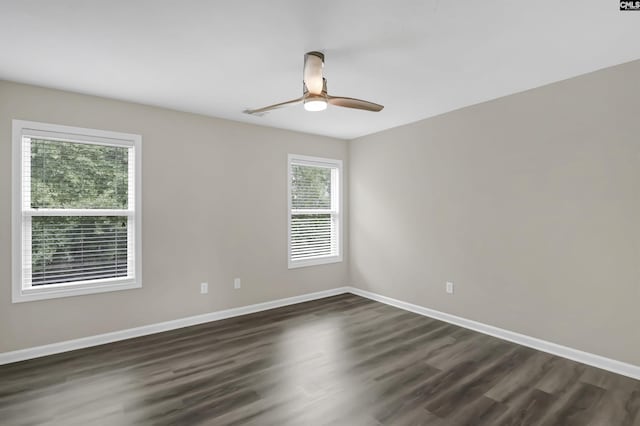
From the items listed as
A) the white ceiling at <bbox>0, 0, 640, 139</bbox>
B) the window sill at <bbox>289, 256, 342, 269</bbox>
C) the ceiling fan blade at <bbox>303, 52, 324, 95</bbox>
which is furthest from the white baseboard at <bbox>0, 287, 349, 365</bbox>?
the ceiling fan blade at <bbox>303, 52, 324, 95</bbox>

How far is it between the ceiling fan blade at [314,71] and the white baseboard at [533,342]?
3.12m

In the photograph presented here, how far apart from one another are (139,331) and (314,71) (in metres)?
3.28

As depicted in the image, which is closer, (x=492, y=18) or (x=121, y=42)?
(x=492, y=18)

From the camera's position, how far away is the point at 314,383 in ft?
8.46

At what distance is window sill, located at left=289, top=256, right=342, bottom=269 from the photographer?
4.81m

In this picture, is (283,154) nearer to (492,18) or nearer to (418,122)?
(418,122)

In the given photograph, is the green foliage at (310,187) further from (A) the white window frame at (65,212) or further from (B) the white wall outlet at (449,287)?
(B) the white wall outlet at (449,287)

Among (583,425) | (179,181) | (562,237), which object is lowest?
(583,425)

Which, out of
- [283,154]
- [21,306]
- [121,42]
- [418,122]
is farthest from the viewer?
[283,154]

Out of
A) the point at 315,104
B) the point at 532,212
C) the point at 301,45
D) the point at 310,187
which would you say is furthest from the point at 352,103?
the point at 310,187

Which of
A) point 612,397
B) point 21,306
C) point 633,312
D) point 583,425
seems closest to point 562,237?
point 633,312

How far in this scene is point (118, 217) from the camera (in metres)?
3.52

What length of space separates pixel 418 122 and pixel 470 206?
1352mm

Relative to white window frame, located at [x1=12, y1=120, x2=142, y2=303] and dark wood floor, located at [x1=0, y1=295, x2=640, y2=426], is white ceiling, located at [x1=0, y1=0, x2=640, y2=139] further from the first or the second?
dark wood floor, located at [x1=0, y1=295, x2=640, y2=426]
